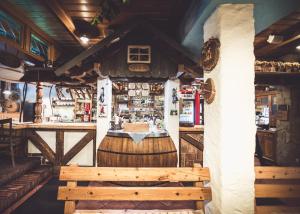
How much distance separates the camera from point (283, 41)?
5.33 metres

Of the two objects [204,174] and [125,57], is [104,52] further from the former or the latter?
[204,174]

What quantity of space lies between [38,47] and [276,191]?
21.2ft

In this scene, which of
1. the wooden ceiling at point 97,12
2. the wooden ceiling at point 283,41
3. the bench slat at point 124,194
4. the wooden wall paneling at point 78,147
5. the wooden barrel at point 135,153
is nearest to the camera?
the bench slat at point 124,194

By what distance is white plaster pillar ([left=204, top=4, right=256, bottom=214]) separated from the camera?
2.66 metres

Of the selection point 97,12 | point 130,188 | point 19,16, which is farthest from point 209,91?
point 19,16

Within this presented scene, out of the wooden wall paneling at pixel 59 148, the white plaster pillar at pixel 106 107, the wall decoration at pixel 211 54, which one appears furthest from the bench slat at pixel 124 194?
the wooden wall paneling at pixel 59 148

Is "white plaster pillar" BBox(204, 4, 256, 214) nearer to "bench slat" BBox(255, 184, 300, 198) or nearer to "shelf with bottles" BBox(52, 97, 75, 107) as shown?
"bench slat" BBox(255, 184, 300, 198)

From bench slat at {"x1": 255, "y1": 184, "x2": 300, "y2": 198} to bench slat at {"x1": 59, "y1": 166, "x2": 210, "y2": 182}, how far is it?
0.73m

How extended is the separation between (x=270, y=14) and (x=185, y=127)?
12.8 feet

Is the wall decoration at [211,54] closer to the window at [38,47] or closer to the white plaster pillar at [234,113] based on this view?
the white plaster pillar at [234,113]

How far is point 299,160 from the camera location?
21.1 feet

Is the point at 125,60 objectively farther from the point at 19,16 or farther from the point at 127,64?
the point at 19,16

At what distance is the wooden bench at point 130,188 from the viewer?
8.69 feet

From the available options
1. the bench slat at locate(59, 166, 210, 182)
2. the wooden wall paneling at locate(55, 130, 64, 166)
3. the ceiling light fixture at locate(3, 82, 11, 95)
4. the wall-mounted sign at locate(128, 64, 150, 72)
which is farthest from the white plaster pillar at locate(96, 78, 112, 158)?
the ceiling light fixture at locate(3, 82, 11, 95)
